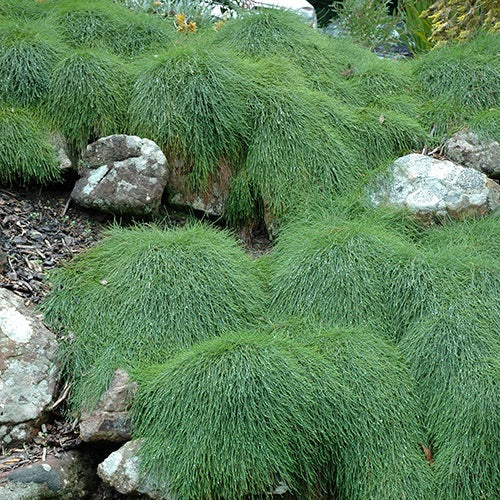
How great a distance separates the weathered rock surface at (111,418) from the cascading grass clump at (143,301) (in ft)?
0.27

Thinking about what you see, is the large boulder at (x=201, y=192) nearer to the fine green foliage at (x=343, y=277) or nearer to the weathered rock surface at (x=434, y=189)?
the fine green foliage at (x=343, y=277)

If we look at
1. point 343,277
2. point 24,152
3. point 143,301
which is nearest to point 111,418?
point 143,301

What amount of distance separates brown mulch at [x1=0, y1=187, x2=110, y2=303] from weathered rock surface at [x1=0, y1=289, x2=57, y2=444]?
24 centimetres

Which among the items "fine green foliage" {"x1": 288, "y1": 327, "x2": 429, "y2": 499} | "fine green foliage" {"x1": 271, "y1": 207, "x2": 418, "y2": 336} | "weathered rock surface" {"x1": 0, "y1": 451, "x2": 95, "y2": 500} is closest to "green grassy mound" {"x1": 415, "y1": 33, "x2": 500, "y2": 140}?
"fine green foliage" {"x1": 271, "y1": 207, "x2": 418, "y2": 336}

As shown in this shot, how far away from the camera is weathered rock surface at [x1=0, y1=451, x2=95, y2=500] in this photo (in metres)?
3.95

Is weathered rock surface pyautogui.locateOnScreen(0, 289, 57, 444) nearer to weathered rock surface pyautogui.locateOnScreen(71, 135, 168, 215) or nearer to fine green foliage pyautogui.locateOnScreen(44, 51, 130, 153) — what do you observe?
weathered rock surface pyautogui.locateOnScreen(71, 135, 168, 215)

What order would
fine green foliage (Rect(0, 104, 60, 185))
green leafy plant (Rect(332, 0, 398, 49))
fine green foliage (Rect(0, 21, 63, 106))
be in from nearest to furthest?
1. fine green foliage (Rect(0, 104, 60, 185))
2. fine green foliage (Rect(0, 21, 63, 106))
3. green leafy plant (Rect(332, 0, 398, 49))

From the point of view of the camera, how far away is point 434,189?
5652 mm

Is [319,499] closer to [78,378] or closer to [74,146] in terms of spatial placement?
[78,378]

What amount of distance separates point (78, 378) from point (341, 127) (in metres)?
2.82

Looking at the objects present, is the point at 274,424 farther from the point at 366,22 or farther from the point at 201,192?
the point at 366,22

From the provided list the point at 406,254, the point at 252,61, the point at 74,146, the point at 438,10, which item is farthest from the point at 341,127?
the point at 438,10

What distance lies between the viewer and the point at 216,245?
16.9ft

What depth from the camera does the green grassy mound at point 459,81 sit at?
638 cm
